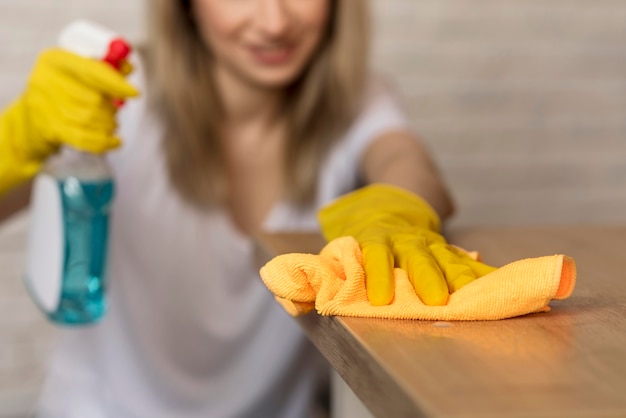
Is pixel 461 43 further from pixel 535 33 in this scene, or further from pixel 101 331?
pixel 101 331

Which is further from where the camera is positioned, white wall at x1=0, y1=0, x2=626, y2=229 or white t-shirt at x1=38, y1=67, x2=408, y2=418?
white wall at x1=0, y1=0, x2=626, y2=229

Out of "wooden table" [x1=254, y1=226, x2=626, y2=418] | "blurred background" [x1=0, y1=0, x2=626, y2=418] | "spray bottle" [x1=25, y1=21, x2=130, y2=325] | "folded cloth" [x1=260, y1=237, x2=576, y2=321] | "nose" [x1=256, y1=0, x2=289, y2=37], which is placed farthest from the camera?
"blurred background" [x1=0, y1=0, x2=626, y2=418]

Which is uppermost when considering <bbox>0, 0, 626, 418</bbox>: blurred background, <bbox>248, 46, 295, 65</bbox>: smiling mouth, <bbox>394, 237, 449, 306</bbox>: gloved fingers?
<bbox>394, 237, 449, 306</bbox>: gloved fingers

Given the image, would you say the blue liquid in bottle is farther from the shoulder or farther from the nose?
the shoulder

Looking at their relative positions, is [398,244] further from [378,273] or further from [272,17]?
[272,17]

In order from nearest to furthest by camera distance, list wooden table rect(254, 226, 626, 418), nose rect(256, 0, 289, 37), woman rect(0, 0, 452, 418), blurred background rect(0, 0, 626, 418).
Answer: wooden table rect(254, 226, 626, 418) → nose rect(256, 0, 289, 37) → woman rect(0, 0, 452, 418) → blurred background rect(0, 0, 626, 418)

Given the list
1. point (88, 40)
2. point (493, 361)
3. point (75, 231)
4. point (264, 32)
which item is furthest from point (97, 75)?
point (493, 361)

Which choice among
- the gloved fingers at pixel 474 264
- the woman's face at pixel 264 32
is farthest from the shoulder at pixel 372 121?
the gloved fingers at pixel 474 264

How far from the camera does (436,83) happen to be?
1.97 meters

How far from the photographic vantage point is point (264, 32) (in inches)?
48.1

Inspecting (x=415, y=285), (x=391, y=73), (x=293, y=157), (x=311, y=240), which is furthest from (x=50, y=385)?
(x=391, y=73)

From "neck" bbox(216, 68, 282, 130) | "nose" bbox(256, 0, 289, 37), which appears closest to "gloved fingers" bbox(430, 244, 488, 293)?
"nose" bbox(256, 0, 289, 37)

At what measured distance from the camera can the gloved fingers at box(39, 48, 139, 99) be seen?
1020mm

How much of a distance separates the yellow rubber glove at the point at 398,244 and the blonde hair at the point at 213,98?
1.61ft
